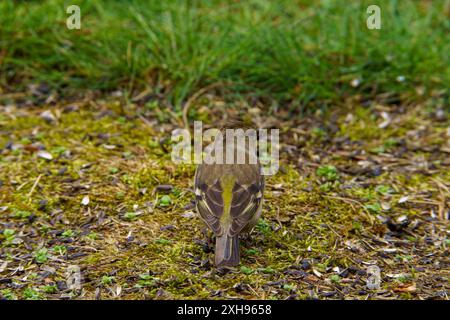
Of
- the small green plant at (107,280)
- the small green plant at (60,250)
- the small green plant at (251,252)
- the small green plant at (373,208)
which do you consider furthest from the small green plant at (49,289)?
the small green plant at (373,208)

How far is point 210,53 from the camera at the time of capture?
742 cm

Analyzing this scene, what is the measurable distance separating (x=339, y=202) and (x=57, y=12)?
3892 millimetres

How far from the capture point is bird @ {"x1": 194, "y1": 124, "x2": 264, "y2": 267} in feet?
15.8

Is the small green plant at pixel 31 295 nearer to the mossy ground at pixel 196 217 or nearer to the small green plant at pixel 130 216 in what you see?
the mossy ground at pixel 196 217

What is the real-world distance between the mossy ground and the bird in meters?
0.16

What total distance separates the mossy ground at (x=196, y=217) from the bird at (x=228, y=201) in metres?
0.16

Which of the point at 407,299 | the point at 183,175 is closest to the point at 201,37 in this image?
the point at 183,175

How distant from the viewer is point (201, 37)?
778 centimetres

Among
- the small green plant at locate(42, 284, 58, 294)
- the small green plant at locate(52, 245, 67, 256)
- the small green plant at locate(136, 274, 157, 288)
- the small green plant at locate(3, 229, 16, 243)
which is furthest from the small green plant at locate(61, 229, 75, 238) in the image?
the small green plant at locate(136, 274, 157, 288)

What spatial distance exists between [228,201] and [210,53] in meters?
2.81

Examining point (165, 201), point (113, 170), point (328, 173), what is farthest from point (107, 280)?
point (328, 173)

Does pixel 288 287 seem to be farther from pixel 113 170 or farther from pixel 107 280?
pixel 113 170

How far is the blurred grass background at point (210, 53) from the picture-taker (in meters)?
7.45

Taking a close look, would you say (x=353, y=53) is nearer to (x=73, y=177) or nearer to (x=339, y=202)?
(x=339, y=202)
